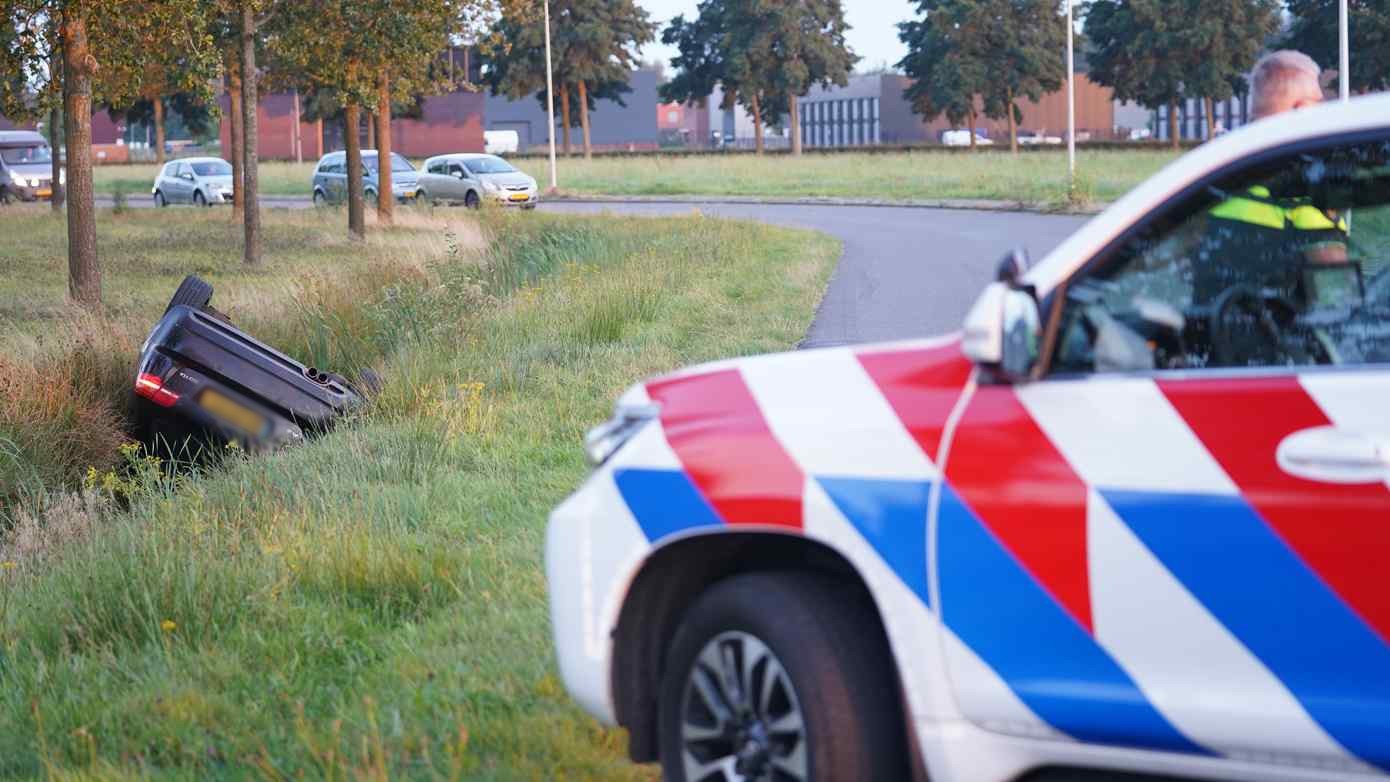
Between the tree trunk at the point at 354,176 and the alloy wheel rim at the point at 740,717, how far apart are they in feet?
85.5

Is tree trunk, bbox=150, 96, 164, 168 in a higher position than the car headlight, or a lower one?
higher

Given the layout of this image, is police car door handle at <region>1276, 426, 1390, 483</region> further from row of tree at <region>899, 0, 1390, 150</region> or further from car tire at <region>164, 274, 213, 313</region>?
row of tree at <region>899, 0, 1390, 150</region>

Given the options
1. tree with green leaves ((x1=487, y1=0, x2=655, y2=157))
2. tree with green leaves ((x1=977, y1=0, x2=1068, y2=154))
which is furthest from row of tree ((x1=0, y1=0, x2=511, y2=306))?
tree with green leaves ((x1=977, y1=0, x2=1068, y2=154))

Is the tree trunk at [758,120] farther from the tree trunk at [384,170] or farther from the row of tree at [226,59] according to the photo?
the tree trunk at [384,170]

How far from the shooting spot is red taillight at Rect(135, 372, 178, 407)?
9656 millimetres

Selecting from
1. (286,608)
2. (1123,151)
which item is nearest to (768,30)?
(1123,151)

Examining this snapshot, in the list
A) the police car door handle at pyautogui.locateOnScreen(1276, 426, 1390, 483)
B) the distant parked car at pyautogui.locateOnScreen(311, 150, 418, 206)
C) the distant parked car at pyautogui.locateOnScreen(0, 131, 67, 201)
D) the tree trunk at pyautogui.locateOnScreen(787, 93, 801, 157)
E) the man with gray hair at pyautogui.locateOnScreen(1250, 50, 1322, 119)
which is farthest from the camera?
the tree trunk at pyautogui.locateOnScreen(787, 93, 801, 157)

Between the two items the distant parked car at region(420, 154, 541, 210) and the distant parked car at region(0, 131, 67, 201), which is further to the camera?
the distant parked car at region(0, 131, 67, 201)

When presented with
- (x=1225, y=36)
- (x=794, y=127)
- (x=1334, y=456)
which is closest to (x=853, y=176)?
(x=1225, y=36)

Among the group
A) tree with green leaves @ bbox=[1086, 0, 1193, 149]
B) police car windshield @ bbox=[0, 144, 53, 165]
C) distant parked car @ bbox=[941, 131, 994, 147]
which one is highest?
tree with green leaves @ bbox=[1086, 0, 1193, 149]

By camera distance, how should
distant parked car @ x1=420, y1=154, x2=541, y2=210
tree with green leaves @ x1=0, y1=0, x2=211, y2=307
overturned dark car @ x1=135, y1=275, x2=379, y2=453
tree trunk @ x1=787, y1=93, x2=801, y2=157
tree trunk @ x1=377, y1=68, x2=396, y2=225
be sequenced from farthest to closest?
tree trunk @ x1=787, y1=93, x2=801, y2=157 → distant parked car @ x1=420, y1=154, x2=541, y2=210 → tree trunk @ x1=377, y1=68, x2=396, y2=225 → tree with green leaves @ x1=0, y1=0, x2=211, y2=307 → overturned dark car @ x1=135, y1=275, x2=379, y2=453

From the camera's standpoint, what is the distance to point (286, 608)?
19.6 feet

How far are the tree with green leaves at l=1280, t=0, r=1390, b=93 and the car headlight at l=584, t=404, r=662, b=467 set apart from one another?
202 ft

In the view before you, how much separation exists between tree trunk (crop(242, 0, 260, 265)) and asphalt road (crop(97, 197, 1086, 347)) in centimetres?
831
